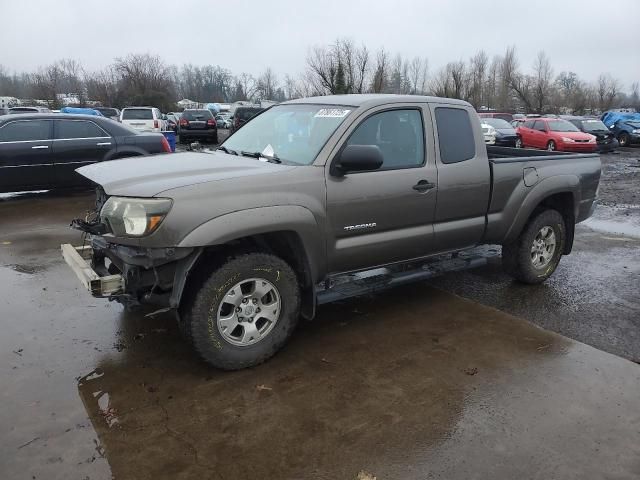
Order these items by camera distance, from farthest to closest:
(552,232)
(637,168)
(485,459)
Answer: (637,168)
(552,232)
(485,459)

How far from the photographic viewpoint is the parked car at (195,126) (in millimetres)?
24125

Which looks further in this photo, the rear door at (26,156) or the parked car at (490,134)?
the parked car at (490,134)

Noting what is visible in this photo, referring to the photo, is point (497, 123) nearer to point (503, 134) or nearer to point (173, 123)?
point (503, 134)

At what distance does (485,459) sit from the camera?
2.78 m

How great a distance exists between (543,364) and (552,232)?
7.04 feet

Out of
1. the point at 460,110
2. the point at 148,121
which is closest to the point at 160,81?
the point at 148,121

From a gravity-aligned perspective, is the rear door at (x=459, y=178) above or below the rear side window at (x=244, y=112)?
below

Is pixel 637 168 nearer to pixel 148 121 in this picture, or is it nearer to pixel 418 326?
pixel 418 326

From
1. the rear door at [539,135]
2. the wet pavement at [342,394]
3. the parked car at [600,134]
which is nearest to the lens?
the wet pavement at [342,394]

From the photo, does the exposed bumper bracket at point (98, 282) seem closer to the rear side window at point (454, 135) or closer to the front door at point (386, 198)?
the front door at point (386, 198)

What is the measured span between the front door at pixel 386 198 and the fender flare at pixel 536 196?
1168 millimetres

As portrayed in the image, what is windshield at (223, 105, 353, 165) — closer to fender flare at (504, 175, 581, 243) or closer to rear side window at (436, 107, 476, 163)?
rear side window at (436, 107, 476, 163)

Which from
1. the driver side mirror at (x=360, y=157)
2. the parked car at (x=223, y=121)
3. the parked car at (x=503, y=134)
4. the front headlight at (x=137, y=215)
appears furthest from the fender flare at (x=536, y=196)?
the parked car at (x=223, y=121)

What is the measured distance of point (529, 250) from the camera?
5.32 meters
